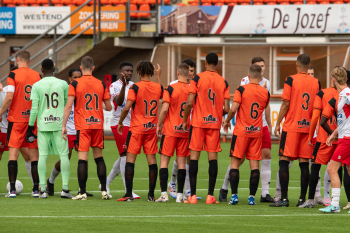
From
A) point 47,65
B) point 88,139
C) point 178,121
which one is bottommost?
point 88,139

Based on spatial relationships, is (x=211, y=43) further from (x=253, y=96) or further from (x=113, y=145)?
(x=253, y=96)

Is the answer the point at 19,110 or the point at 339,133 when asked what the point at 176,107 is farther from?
the point at 19,110

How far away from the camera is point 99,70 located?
91.6 feet

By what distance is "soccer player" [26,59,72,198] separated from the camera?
9055mm

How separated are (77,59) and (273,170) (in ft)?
45.0

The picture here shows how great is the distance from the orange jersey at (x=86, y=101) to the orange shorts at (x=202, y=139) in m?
1.40

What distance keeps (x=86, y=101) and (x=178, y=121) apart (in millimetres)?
1387

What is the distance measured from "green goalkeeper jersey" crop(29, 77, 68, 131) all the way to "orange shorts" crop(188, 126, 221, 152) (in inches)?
80.2

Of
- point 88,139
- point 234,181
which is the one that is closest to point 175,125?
point 234,181

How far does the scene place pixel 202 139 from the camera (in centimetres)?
872

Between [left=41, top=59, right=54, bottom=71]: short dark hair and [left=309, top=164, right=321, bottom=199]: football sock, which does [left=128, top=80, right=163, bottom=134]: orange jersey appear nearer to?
[left=41, top=59, right=54, bottom=71]: short dark hair

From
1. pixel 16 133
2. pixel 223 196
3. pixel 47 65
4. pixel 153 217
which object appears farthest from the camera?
pixel 16 133

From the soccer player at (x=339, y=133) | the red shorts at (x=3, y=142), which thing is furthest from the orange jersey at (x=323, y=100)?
the red shorts at (x=3, y=142)

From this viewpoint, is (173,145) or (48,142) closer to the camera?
(173,145)
